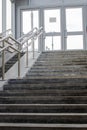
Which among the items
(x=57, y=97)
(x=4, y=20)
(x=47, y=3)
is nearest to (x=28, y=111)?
(x=57, y=97)

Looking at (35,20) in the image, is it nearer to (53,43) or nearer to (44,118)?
(53,43)

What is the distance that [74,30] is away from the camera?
11.6 metres

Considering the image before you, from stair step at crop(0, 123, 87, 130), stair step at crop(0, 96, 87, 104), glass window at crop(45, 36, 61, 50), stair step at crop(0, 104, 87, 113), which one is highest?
glass window at crop(45, 36, 61, 50)

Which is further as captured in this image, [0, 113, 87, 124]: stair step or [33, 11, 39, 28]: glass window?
[33, 11, 39, 28]: glass window

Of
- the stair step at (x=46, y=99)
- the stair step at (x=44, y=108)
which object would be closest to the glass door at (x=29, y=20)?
the stair step at (x=46, y=99)

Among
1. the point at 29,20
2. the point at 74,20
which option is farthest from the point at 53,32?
the point at 29,20

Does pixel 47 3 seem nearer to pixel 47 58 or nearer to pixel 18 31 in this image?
pixel 18 31

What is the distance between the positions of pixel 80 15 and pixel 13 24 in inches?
111

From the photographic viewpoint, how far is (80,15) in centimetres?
1159

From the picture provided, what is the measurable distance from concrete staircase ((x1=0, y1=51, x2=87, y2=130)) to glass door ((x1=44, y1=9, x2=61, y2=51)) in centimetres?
588

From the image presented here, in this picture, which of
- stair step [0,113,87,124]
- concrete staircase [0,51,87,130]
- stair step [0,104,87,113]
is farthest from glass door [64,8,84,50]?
stair step [0,113,87,124]

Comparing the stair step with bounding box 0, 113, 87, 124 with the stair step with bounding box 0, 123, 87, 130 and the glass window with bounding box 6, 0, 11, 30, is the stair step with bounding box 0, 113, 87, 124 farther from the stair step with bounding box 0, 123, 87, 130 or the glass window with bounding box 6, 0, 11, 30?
the glass window with bounding box 6, 0, 11, 30

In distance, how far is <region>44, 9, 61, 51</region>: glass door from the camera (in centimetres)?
1164

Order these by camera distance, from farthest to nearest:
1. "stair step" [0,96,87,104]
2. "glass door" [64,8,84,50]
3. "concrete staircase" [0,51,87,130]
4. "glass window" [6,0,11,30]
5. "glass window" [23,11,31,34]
Result: "glass window" [23,11,31,34] → "glass door" [64,8,84,50] → "glass window" [6,0,11,30] → "stair step" [0,96,87,104] → "concrete staircase" [0,51,87,130]
